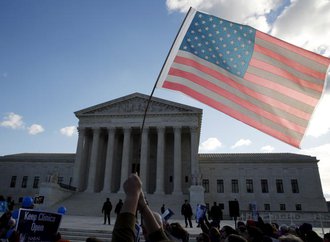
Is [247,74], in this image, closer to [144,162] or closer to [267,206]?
[144,162]

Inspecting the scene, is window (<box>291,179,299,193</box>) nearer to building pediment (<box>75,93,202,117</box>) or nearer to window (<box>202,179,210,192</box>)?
window (<box>202,179,210,192</box>)

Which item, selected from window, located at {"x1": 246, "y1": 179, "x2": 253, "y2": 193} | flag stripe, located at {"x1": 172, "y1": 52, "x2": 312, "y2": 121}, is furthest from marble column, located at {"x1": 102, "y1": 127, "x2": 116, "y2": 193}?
flag stripe, located at {"x1": 172, "y1": 52, "x2": 312, "y2": 121}

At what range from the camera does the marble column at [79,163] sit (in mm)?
40469

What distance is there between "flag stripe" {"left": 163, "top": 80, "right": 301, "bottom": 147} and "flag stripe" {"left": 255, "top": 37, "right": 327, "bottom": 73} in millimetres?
1660

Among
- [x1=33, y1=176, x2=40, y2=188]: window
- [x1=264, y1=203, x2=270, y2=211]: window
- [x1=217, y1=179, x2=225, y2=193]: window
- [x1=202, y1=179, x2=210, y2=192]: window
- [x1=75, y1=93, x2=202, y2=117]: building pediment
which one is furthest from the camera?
[x1=33, y1=176, x2=40, y2=188]: window

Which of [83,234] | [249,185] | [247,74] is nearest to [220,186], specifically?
[249,185]

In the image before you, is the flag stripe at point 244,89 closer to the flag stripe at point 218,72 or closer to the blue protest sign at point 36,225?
the flag stripe at point 218,72

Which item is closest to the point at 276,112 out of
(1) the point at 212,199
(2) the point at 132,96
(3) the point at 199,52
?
(3) the point at 199,52

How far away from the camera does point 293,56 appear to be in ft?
21.1

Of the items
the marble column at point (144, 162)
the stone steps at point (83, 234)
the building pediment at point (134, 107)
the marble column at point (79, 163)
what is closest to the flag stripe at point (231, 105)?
the stone steps at point (83, 234)

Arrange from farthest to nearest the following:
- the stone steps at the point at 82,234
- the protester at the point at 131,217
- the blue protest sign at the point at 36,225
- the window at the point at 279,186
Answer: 1. the window at the point at 279,186
2. the stone steps at the point at 82,234
3. the blue protest sign at the point at 36,225
4. the protester at the point at 131,217

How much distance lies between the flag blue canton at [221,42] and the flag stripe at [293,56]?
28 centimetres

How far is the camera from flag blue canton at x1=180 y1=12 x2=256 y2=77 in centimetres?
689

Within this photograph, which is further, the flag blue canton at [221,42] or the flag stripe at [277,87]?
the flag blue canton at [221,42]
